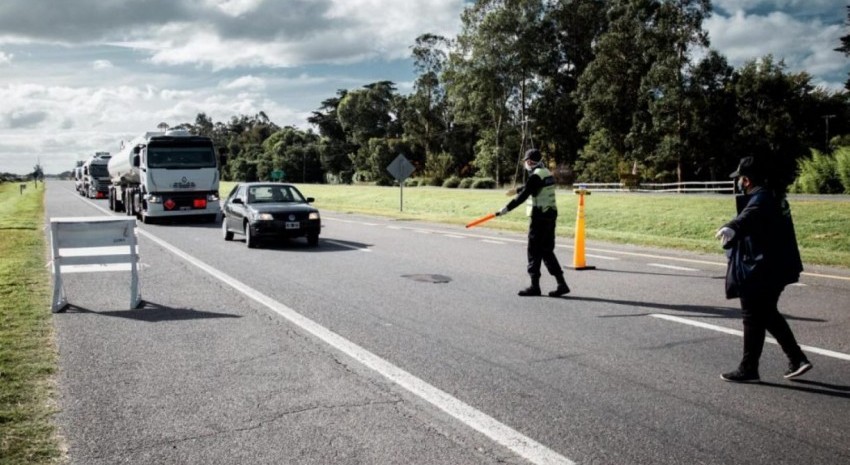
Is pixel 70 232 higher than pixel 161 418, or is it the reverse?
pixel 70 232

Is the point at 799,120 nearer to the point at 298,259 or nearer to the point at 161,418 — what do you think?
the point at 298,259

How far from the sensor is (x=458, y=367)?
533 centimetres

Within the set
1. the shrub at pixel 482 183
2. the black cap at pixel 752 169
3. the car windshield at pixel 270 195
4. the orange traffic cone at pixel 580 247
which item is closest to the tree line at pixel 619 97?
the shrub at pixel 482 183

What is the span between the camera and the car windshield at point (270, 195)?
1614 centimetres

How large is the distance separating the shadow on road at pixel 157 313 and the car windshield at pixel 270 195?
8.06 m

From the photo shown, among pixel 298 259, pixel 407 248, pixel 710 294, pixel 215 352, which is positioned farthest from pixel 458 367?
pixel 407 248

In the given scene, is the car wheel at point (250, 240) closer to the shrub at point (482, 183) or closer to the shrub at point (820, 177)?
the shrub at point (820, 177)

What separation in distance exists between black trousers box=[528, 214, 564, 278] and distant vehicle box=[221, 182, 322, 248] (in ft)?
24.6

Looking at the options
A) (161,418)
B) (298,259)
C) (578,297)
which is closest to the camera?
(161,418)

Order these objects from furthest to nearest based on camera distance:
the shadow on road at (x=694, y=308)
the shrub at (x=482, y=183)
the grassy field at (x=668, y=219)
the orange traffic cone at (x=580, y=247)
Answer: the shrub at (x=482, y=183)
the grassy field at (x=668, y=219)
the orange traffic cone at (x=580, y=247)
the shadow on road at (x=694, y=308)

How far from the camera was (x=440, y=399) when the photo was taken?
4.55 meters

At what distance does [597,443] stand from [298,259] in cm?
962

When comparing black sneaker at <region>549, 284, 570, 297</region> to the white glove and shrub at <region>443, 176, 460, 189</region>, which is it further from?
shrub at <region>443, 176, 460, 189</region>

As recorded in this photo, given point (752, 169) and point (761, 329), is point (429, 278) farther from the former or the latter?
point (752, 169)
